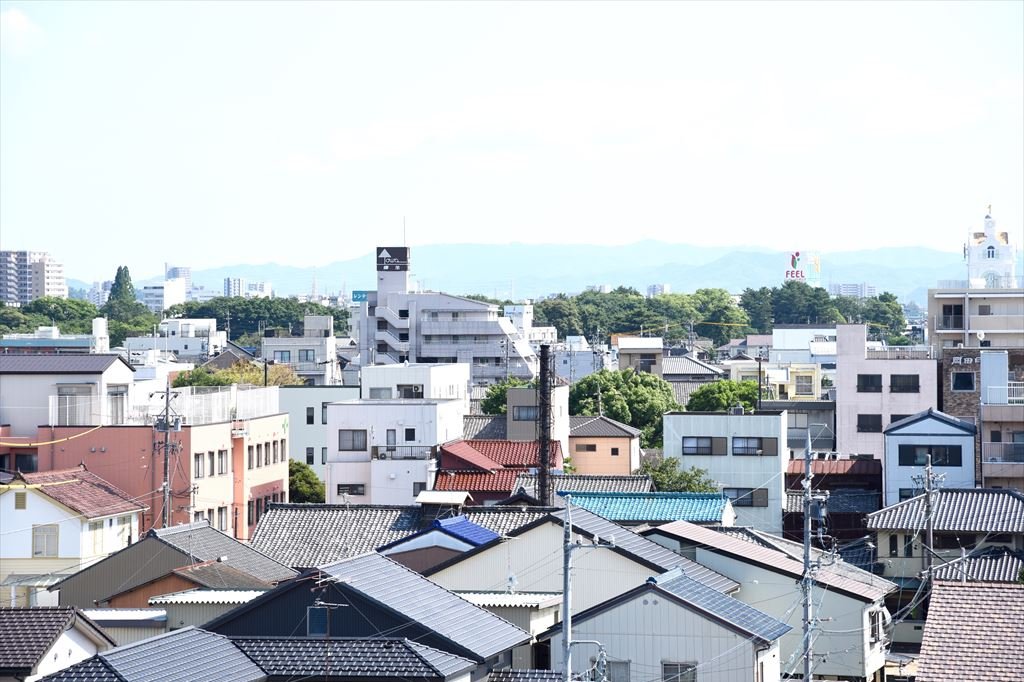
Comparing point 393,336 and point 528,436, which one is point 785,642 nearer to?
point 528,436

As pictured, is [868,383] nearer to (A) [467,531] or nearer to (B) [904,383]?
(B) [904,383]

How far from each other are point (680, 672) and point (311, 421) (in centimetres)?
3882

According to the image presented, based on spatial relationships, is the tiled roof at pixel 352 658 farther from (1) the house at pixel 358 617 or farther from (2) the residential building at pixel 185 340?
(2) the residential building at pixel 185 340

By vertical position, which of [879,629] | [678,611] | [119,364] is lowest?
[879,629]

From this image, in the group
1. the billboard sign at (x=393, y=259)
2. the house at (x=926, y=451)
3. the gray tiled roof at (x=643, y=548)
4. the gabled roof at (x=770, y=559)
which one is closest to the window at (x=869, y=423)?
the house at (x=926, y=451)

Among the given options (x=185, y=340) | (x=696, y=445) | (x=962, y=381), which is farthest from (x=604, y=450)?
(x=185, y=340)

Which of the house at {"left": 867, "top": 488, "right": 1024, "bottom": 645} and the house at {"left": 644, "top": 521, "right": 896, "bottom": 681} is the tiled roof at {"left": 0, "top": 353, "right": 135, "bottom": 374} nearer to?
the house at {"left": 644, "top": 521, "right": 896, "bottom": 681}

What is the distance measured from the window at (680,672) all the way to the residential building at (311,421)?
37974 millimetres

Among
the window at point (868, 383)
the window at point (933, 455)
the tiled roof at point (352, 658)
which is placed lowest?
the tiled roof at point (352, 658)

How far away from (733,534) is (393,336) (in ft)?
212

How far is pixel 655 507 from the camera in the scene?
3366 cm

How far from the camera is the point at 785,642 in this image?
29797mm

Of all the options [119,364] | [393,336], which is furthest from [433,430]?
[393,336]

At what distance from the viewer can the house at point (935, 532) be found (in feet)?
115
